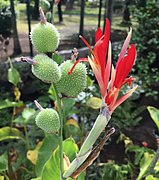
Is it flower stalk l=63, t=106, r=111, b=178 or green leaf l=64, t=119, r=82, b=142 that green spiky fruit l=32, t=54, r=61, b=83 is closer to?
flower stalk l=63, t=106, r=111, b=178

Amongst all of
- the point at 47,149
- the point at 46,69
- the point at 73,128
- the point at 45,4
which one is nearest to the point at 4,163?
the point at 47,149

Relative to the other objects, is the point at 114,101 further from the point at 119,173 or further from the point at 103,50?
the point at 119,173

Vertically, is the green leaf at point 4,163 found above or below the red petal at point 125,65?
below

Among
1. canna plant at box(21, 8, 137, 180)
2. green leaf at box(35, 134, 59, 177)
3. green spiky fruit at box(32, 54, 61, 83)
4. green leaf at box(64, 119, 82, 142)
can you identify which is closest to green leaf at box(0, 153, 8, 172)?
green leaf at box(35, 134, 59, 177)

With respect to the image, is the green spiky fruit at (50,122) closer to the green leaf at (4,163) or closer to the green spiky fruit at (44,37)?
the green spiky fruit at (44,37)

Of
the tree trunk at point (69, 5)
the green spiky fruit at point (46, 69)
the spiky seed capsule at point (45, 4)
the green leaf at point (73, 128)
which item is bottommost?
the tree trunk at point (69, 5)

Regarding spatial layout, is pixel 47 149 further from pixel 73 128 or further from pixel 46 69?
pixel 46 69

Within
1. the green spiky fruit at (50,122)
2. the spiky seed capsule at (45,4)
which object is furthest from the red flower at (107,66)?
the spiky seed capsule at (45,4)

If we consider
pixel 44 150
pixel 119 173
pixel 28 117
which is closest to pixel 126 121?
pixel 119 173
